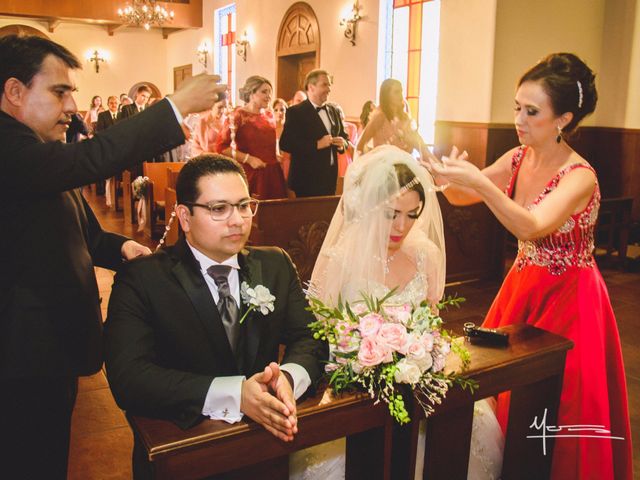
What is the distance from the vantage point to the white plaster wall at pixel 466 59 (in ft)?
22.6

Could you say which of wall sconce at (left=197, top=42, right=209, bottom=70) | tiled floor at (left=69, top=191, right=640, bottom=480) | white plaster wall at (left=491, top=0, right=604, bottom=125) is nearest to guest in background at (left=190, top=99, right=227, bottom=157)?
tiled floor at (left=69, top=191, right=640, bottom=480)

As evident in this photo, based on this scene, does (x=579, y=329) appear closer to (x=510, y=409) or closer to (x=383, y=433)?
(x=510, y=409)

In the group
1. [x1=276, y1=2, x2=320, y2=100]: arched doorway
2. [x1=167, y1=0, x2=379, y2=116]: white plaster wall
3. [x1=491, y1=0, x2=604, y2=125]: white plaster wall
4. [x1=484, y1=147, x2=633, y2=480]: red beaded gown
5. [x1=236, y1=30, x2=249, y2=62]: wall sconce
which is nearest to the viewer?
[x1=484, y1=147, x2=633, y2=480]: red beaded gown

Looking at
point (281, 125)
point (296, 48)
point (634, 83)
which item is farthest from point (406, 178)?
point (296, 48)

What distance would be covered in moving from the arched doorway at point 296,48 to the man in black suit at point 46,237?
9.33 metres

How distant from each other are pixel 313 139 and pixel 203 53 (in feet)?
38.3

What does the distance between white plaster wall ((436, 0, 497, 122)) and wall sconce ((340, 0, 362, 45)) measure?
2.32 m

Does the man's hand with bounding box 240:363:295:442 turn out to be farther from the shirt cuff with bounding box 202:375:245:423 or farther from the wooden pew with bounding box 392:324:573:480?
the wooden pew with bounding box 392:324:573:480

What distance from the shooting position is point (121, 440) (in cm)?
304

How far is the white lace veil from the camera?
2217 mm

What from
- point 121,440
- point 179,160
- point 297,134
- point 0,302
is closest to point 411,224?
point 0,302

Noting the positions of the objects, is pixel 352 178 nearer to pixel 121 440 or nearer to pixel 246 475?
pixel 246 475

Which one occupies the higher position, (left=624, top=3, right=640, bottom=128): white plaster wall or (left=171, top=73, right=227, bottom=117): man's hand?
(left=624, top=3, right=640, bottom=128): white plaster wall

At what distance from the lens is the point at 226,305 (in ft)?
5.87
